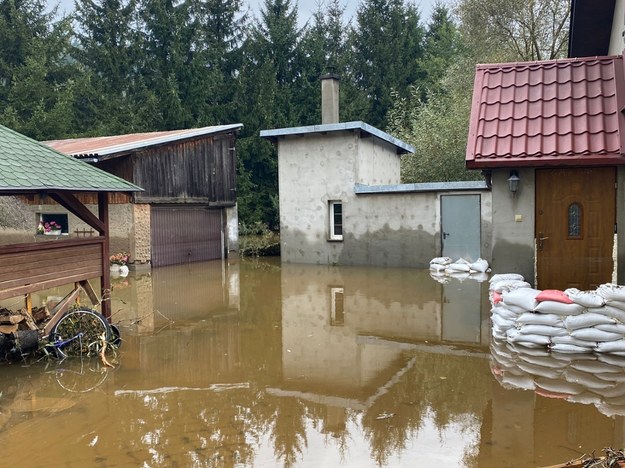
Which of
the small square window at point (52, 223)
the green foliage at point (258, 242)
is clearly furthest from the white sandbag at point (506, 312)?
the small square window at point (52, 223)

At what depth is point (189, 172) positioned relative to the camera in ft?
66.7

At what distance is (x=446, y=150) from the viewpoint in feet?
75.5

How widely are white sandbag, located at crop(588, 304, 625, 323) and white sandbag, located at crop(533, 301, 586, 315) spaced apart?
161 mm

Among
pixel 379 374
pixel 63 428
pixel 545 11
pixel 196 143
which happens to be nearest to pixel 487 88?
pixel 379 374

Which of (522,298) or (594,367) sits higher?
(522,298)

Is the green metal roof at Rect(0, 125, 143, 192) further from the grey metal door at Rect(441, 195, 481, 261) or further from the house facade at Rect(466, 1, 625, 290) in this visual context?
the grey metal door at Rect(441, 195, 481, 261)

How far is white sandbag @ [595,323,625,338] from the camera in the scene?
7.15 metres

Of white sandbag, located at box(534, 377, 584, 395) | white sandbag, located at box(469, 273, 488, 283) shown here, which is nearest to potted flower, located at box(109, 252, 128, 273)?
white sandbag, located at box(469, 273, 488, 283)

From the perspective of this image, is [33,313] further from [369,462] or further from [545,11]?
[545,11]

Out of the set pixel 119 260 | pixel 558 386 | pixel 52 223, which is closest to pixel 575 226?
pixel 558 386

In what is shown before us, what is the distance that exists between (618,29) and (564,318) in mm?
5203

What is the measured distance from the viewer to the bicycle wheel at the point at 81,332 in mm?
7945

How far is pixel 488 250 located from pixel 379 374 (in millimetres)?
10535

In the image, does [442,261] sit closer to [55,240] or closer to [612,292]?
[612,292]
